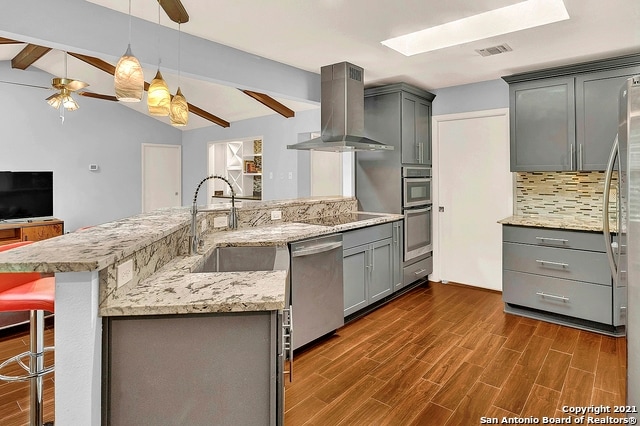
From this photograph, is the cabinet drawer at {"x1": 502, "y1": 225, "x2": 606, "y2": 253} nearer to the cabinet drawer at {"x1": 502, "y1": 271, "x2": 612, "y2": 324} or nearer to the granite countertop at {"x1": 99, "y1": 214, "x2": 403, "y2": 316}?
the cabinet drawer at {"x1": 502, "y1": 271, "x2": 612, "y2": 324}

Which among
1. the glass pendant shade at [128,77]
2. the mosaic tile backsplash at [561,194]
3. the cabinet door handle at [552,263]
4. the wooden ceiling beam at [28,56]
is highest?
the wooden ceiling beam at [28,56]

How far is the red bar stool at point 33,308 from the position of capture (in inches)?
63.1

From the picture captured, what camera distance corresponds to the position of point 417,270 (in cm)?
439

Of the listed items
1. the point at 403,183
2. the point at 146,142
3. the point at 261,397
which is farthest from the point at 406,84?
the point at 146,142

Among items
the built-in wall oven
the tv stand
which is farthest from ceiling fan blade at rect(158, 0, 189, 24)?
the tv stand

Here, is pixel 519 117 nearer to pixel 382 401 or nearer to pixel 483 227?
pixel 483 227

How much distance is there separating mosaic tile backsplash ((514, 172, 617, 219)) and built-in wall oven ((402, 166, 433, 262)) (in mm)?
977

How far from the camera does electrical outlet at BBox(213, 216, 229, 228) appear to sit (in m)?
2.95

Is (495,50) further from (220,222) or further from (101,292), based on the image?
(101,292)

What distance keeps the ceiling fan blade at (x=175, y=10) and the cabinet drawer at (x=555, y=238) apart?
321cm

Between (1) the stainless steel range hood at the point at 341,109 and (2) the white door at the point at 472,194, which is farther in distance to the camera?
(2) the white door at the point at 472,194

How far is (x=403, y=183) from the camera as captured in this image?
13.7ft

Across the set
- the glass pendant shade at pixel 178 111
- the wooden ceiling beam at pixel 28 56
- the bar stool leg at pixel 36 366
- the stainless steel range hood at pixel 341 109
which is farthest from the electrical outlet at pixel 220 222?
the wooden ceiling beam at pixel 28 56

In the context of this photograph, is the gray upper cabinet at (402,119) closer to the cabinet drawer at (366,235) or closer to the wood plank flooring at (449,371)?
the cabinet drawer at (366,235)
